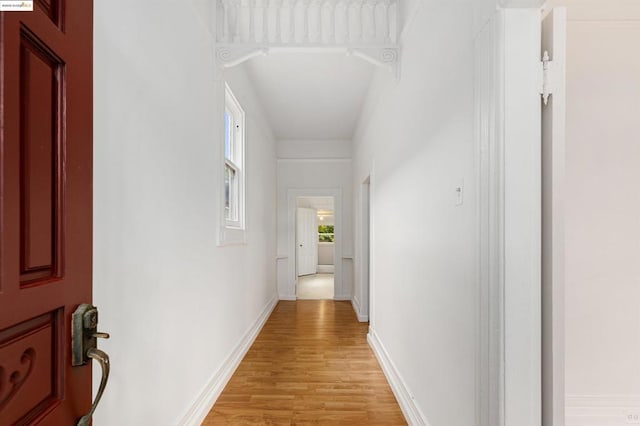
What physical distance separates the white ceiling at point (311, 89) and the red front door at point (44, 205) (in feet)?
9.74

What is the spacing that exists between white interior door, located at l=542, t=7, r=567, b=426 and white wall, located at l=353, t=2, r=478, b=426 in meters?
0.23

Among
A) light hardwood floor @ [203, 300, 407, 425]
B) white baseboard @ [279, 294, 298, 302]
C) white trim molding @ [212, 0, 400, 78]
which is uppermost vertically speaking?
white trim molding @ [212, 0, 400, 78]

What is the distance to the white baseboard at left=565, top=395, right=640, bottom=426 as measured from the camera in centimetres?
205

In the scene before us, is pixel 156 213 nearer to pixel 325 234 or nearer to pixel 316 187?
pixel 316 187

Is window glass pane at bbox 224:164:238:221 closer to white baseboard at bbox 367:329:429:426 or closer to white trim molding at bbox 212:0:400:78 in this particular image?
white trim molding at bbox 212:0:400:78

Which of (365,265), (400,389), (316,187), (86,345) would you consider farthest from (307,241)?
(86,345)

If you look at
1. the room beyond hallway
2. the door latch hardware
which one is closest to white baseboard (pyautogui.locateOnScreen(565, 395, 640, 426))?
the door latch hardware

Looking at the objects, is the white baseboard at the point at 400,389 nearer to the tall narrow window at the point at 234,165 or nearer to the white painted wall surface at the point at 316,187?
the tall narrow window at the point at 234,165

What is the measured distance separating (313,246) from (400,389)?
8441mm

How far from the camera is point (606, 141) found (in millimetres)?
2078

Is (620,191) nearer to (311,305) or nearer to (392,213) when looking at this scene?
(392,213)

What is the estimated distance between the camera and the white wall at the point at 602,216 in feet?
6.71

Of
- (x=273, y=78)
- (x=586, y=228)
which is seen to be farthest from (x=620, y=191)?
(x=273, y=78)

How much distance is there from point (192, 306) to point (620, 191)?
2.66m
